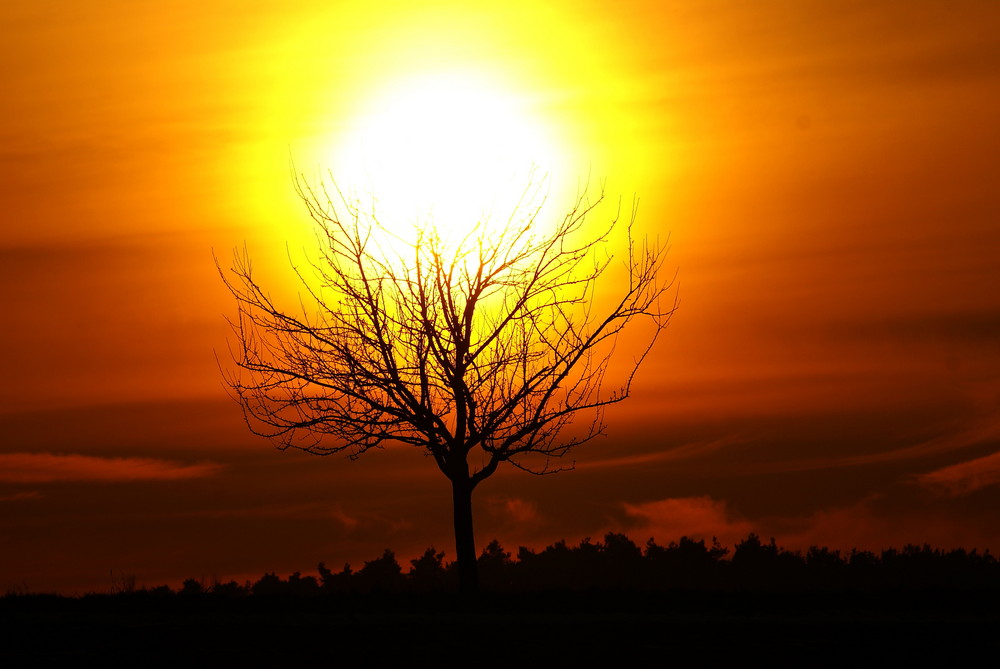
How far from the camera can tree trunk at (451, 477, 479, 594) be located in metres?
25.1

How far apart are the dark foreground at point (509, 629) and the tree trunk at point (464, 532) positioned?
1936mm

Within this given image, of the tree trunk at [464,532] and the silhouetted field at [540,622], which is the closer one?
the silhouetted field at [540,622]

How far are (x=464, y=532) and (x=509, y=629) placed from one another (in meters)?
6.83

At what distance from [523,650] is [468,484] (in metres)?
8.98

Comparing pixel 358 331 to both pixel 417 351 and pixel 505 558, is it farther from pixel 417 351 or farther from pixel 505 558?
pixel 505 558

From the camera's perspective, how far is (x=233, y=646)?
17.3 m

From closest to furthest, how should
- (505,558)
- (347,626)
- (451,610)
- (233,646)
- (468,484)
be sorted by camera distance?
(233,646) < (347,626) < (451,610) < (468,484) < (505,558)

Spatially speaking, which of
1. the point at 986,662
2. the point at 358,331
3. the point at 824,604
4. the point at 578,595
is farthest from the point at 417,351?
the point at 986,662

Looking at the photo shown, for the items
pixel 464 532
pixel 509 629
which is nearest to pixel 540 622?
pixel 509 629

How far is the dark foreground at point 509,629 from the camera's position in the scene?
16.4 meters

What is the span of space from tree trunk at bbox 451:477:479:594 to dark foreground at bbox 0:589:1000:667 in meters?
1.94

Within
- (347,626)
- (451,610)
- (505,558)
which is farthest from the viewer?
(505,558)

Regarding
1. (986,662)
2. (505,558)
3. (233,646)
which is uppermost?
(505,558)

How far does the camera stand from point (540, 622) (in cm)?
1947
